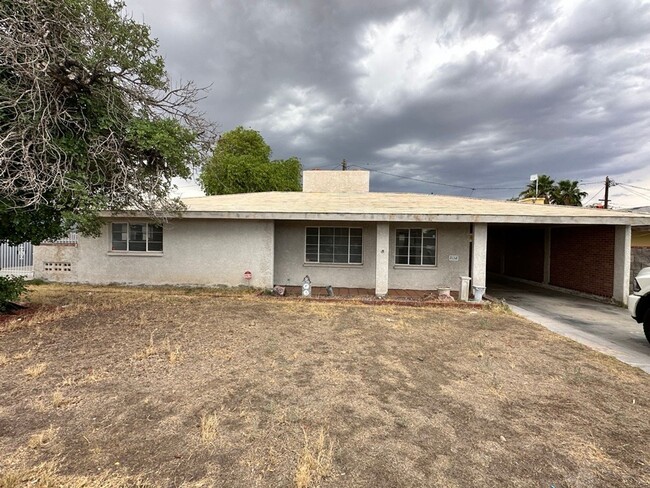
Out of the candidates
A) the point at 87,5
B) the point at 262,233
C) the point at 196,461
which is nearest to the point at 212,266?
the point at 262,233

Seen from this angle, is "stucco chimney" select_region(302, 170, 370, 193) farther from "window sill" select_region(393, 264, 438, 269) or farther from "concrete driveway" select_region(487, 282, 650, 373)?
"concrete driveway" select_region(487, 282, 650, 373)

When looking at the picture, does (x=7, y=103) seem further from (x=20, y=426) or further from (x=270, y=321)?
(x=270, y=321)

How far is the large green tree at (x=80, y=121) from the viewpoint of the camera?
5.58 meters

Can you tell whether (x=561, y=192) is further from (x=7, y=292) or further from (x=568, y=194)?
(x=7, y=292)

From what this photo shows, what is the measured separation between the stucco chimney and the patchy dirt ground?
10667mm

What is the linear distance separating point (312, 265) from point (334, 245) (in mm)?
1022

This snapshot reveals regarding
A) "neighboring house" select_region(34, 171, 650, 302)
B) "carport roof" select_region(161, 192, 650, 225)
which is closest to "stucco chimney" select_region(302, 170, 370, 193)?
"neighboring house" select_region(34, 171, 650, 302)

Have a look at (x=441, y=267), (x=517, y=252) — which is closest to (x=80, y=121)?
(x=441, y=267)

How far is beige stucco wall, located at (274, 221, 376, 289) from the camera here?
10.9 metres

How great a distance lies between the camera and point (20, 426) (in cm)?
308

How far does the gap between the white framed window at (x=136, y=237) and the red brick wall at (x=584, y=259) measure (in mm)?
14586

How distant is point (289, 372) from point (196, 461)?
188 cm

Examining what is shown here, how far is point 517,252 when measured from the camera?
1586 cm

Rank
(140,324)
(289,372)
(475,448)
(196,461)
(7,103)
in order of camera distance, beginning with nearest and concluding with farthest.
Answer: (196,461) < (475,448) < (289,372) < (7,103) < (140,324)
